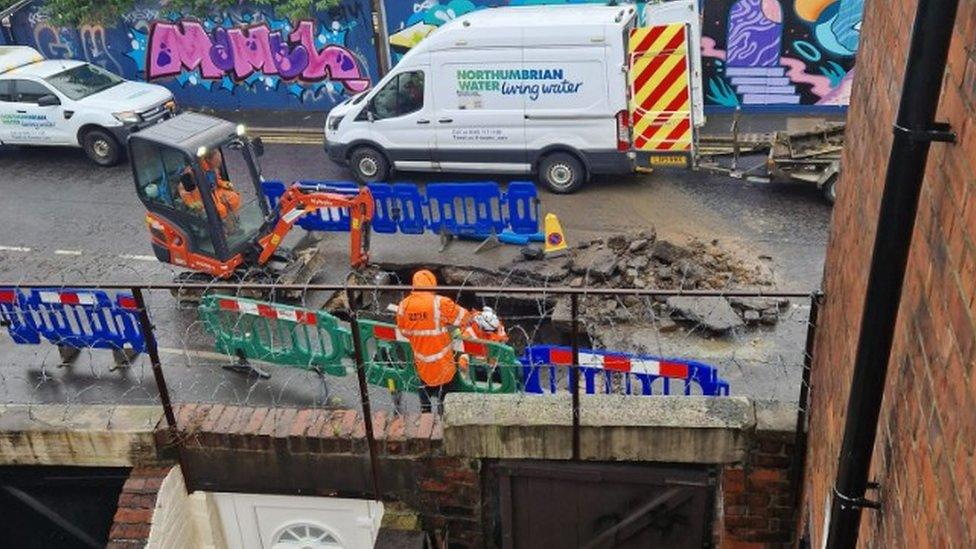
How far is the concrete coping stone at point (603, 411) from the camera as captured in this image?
609 centimetres

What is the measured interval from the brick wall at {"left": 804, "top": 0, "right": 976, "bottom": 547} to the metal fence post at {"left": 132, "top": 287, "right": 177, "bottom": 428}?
446 cm

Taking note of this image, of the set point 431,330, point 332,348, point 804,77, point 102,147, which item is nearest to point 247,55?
point 102,147

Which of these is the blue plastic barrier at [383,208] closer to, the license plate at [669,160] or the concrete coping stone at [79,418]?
the license plate at [669,160]

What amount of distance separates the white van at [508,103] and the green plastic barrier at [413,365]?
226 inches

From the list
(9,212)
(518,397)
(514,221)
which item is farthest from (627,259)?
(9,212)

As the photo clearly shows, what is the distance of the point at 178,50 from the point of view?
19047 mm

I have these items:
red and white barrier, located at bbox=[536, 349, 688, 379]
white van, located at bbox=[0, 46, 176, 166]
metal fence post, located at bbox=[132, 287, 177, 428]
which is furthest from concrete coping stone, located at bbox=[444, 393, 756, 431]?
white van, located at bbox=[0, 46, 176, 166]

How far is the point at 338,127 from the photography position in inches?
582

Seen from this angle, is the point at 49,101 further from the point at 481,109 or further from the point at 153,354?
the point at 153,354

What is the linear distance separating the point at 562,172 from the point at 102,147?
8322mm

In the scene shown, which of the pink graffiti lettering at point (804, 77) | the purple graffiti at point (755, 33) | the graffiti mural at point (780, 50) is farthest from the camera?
the pink graffiti lettering at point (804, 77)

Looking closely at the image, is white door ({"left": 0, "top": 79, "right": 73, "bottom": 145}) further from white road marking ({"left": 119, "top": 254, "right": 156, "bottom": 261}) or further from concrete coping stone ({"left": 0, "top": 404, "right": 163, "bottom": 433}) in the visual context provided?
concrete coping stone ({"left": 0, "top": 404, "right": 163, "bottom": 433})

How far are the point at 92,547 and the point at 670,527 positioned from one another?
4.45 meters

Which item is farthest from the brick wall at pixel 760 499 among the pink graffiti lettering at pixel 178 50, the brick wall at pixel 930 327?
the pink graffiti lettering at pixel 178 50
